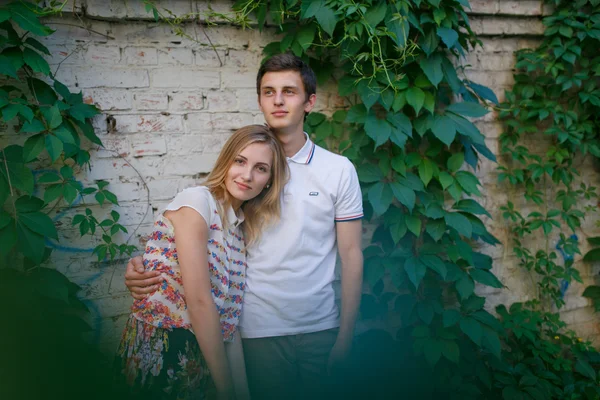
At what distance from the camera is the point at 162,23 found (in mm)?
1970

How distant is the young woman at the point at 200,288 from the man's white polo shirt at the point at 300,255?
92mm

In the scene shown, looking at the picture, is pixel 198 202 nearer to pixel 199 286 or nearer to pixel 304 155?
pixel 199 286

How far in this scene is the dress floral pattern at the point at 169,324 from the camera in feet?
4.83

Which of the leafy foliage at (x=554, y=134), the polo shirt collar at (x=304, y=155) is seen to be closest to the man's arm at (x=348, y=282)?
the polo shirt collar at (x=304, y=155)

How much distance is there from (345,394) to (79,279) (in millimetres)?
1306

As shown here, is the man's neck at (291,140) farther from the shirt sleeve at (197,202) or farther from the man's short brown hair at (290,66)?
the shirt sleeve at (197,202)

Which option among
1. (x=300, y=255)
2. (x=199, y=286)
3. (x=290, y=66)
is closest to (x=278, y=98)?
Answer: (x=290, y=66)

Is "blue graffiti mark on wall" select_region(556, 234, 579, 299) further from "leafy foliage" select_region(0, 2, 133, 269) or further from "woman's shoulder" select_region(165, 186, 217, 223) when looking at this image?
"leafy foliage" select_region(0, 2, 133, 269)

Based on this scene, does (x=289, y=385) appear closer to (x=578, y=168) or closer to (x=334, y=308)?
(x=334, y=308)

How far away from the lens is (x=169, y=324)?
1491 millimetres

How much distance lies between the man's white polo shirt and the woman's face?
19 centimetres

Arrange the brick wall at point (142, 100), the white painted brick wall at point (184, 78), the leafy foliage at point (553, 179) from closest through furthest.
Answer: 1. the brick wall at point (142, 100)
2. the white painted brick wall at point (184, 78)
3. the leafy foliage at point (553, 179)

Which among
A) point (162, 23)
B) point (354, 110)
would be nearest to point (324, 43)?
point (354, 110)

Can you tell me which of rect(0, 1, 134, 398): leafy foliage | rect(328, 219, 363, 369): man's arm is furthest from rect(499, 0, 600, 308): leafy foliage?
rect(0, 1, 134, 398): leafy foliage
